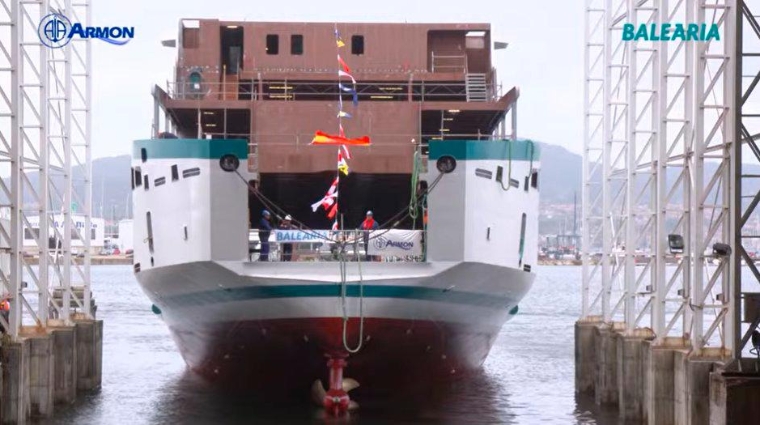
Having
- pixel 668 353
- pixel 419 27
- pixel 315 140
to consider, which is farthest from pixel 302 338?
pixel 419 27

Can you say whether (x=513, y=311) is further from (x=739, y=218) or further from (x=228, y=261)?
(x=739, y=218)

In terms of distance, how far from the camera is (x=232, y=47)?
32.8m

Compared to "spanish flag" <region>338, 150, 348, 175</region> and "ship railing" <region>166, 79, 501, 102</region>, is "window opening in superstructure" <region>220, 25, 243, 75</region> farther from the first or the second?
"spanish flag" <region>338, 150, 348, 175</region>

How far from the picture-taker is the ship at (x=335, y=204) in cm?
2509

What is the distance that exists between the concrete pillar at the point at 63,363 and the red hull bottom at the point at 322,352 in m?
2.69

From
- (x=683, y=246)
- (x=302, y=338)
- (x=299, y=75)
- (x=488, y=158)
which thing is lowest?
(x=302, y=338)

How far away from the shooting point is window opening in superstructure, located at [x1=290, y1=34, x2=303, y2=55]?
3209 centimetres

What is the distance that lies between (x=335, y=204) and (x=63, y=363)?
19.7ft

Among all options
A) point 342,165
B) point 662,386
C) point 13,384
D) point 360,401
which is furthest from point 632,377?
point 13,384

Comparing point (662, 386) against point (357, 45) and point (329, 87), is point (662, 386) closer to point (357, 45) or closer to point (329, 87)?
point (329, 87)

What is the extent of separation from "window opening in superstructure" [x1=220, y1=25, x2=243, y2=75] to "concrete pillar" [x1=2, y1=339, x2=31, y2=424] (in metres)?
12.6

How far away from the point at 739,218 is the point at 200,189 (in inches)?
442

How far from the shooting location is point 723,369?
17.1 metres

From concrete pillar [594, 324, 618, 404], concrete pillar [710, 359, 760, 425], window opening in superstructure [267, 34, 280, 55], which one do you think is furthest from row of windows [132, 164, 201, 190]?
concrete pillar [710, 359, 760, 425]
